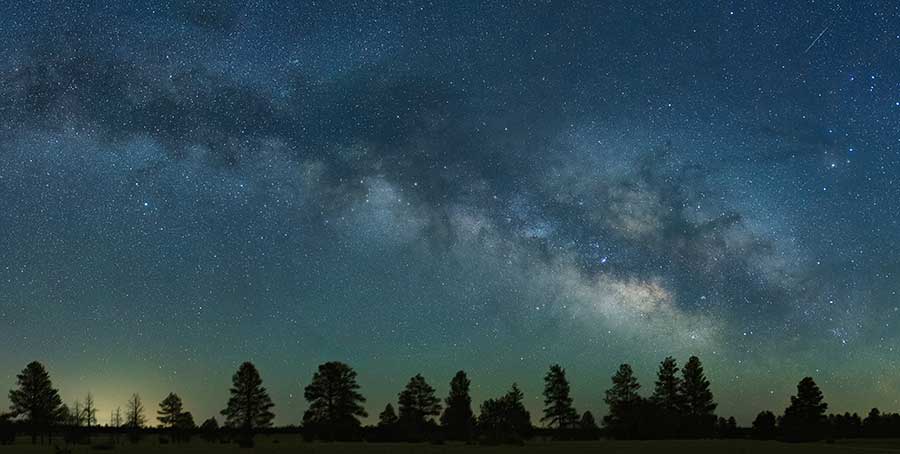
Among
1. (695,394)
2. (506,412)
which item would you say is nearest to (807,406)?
(695,394)

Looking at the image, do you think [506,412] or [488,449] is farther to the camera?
[506,412]

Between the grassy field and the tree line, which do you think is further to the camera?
the tree line

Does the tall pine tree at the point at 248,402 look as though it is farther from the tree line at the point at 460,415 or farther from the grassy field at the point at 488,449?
the grassy field at the point at 488,449

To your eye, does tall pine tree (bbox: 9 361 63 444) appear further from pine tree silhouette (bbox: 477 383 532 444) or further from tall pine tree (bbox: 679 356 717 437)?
tall pine tree (bbox: 679 356 717 437)

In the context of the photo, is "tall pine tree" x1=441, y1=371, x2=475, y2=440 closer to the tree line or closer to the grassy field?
the tree line

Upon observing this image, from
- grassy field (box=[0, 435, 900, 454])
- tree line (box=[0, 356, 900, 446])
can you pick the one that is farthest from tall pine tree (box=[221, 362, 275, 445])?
grassy field (box=[0, 435, 900, 454])

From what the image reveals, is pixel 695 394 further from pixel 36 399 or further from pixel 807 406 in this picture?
pixel 36 399

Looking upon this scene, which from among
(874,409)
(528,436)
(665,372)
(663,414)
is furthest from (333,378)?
(874,409)

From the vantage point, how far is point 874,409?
12744 centimetres

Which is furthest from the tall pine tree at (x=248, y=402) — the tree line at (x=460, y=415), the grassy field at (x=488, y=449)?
the grassy field at (x=488, y=449)

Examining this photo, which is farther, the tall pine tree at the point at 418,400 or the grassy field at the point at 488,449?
the tall pine tree at the point at 418,400

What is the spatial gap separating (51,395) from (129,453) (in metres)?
61.4

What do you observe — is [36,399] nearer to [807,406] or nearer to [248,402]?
[248,402]

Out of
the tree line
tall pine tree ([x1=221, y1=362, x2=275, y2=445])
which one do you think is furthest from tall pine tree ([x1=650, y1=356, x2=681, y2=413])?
tall pine tree ([x1=221, y1=362, x2=275, y2=445])
